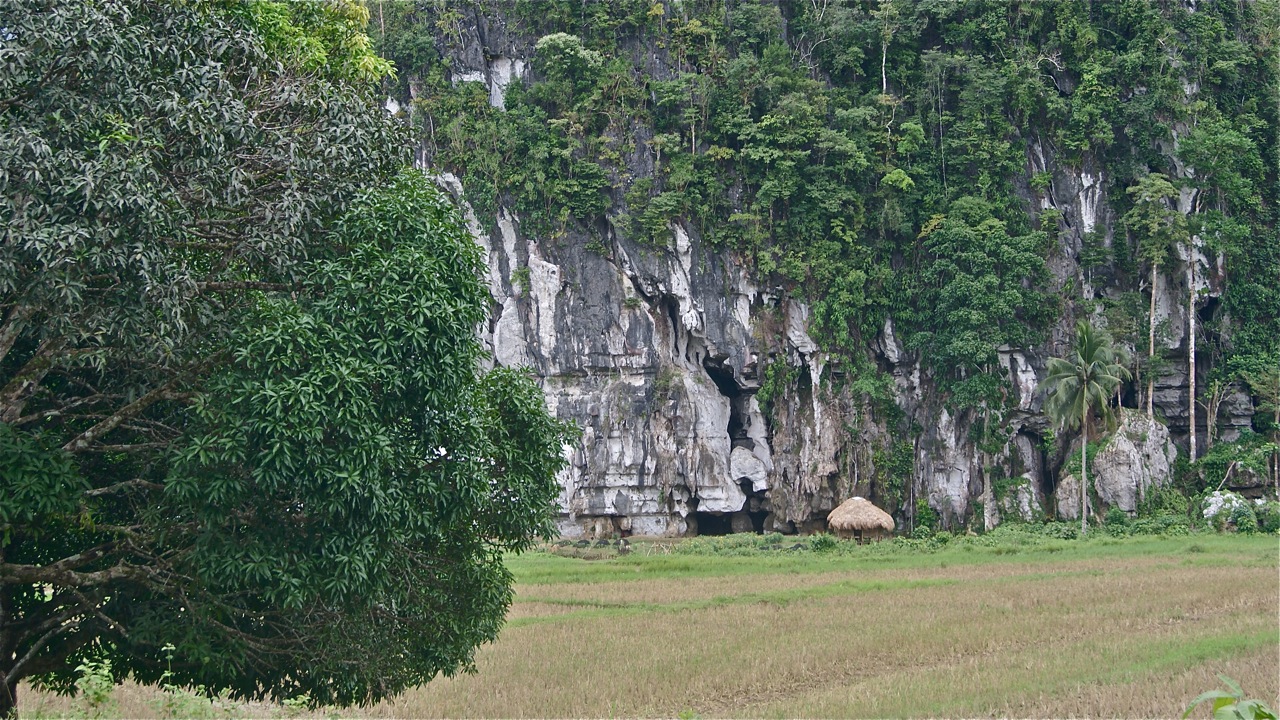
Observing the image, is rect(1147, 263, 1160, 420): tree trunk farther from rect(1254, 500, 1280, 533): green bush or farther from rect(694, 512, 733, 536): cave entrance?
rect(694, 512, 733, 536): cave entrance

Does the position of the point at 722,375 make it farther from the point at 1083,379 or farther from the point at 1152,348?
the point at 1152,348

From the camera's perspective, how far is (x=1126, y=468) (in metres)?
27.9

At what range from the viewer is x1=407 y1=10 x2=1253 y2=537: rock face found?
99.0 feet

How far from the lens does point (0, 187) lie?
6312 millimetres

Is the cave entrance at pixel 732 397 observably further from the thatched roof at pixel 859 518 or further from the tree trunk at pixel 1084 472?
the tree trunk at pixel 1084 472

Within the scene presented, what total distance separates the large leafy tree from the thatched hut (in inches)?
780

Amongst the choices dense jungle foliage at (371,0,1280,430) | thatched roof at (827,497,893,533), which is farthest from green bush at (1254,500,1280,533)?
thatched roof at (827,497,893,533)

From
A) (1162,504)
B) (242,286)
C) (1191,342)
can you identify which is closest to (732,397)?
(1162,504)

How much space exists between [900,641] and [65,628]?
8970 mm

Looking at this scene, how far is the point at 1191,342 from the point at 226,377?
28759 millimetres

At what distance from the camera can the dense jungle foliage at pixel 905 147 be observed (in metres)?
30.0

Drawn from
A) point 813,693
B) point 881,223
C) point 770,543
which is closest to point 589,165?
point 881,223

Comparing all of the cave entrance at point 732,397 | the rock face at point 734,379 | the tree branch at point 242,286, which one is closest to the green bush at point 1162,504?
the rock face at point 734,379

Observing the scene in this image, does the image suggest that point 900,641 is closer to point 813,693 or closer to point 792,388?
point 813,693
